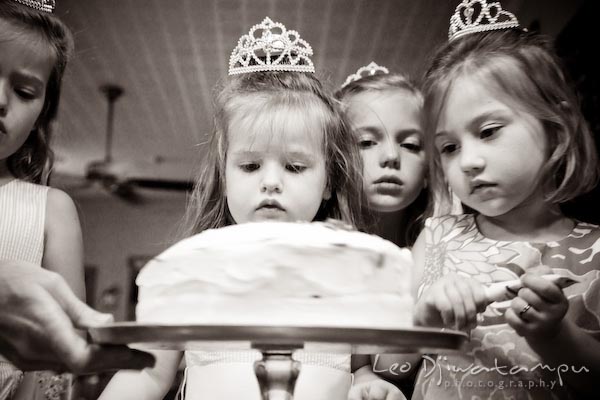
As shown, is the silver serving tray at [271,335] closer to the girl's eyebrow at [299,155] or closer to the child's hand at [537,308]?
the child's hand at [537,308]

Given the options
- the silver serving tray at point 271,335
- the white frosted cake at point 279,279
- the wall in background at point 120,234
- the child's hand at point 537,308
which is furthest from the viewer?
the wall in background at point 120,234

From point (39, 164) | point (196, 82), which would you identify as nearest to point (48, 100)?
point (39, 164)

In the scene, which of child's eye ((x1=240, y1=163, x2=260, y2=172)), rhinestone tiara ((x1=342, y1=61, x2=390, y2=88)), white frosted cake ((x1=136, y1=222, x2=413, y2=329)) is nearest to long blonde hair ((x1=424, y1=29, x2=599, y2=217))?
rhinestone tiara ((x1=342, y1=61, x2=390, y2=88))

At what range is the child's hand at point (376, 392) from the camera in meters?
1.11

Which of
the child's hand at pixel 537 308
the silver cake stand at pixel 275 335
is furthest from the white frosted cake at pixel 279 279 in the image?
the child's hand at pixel 537 308

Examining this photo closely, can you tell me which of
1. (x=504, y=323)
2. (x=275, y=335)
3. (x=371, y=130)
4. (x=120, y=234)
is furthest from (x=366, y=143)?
(x=275, y=335)

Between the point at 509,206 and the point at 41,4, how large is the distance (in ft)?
3.12

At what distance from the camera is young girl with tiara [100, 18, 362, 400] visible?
117cm

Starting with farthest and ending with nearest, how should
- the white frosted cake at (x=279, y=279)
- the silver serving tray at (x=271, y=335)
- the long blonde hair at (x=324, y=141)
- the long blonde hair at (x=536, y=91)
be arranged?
the long blonde hair at (x=324, y=141) → the long blonde hair at (x=536, y=91) → the white frosted cake at (x=279, y=279) → the silver serving tray at (x=271, y=335)

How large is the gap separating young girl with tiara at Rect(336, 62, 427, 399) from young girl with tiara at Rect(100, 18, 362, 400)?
0.05 m

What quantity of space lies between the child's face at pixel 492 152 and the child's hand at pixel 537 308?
29cm

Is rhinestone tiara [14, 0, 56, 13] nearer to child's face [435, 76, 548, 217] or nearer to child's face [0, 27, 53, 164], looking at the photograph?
child's face [0, 27, 53, 164]

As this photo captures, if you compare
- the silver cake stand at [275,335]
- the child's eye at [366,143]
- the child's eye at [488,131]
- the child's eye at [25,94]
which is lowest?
the silver cake stand at [275,335]

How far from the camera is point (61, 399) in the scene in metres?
1.24
